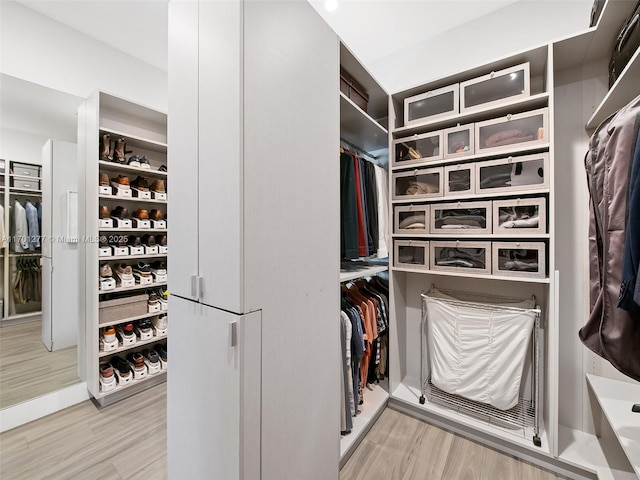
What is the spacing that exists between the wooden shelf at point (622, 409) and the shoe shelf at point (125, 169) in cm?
337

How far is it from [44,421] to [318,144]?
8.81 ft

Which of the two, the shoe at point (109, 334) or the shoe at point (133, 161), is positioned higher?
the shoe at point (133, 161)

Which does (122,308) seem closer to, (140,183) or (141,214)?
(141,214)

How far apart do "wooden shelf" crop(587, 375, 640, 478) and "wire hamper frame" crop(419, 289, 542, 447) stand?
0.28 metres

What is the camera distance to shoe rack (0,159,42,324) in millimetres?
1854

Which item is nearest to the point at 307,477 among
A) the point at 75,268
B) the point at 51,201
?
the point at 75,268

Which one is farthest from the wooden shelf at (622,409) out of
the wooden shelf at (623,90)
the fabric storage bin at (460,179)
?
the wooden shelf at (623,90)

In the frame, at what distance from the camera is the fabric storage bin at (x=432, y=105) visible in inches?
72.9

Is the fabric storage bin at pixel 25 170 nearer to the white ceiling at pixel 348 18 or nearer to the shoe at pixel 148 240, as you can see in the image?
the shoe at pixel 148 240

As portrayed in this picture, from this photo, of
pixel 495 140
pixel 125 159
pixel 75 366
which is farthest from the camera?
pixel 125 159

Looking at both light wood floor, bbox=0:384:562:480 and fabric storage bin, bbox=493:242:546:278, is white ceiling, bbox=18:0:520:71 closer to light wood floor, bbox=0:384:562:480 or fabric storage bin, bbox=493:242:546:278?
fabric storage bin, bbox=493:242:546:278

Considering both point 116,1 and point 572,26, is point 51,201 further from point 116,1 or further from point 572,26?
point 572,26

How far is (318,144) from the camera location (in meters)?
1.26

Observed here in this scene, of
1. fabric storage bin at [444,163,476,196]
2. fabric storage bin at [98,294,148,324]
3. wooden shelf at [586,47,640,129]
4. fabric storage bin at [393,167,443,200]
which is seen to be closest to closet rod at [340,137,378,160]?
fabric storage bin at [393,167,443,200]
